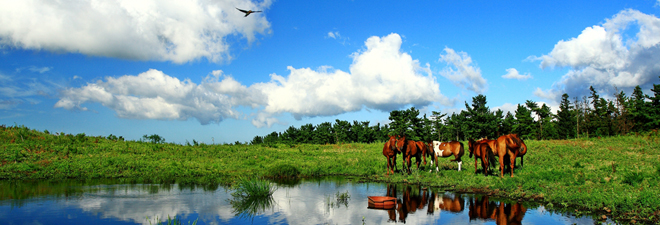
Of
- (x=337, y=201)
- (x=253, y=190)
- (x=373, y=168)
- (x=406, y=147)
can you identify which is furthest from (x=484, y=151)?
(x=253, y=190)

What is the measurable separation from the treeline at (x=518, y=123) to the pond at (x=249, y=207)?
37579 mm

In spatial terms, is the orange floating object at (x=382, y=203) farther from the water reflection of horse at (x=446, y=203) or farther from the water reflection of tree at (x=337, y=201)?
the water reflection of horse at (x=446, y=203)

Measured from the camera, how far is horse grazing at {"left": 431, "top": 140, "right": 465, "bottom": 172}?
17.0m

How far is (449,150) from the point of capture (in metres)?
17.6

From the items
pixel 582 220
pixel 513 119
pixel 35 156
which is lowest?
pixel 582 220

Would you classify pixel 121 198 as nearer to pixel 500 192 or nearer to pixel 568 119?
pixel 500 192

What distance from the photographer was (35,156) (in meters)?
18.1

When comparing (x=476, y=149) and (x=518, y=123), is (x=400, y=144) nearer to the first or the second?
(x=476, y=149)

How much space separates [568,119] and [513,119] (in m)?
20.1

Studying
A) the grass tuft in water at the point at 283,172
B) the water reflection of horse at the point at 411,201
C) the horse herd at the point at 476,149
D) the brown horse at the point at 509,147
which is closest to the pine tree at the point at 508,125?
the horse herd at the point at 476,149

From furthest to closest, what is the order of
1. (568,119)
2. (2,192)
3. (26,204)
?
(568,119)
(2,192)
(26,204)

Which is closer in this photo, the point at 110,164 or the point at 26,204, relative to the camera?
the point at 26,204

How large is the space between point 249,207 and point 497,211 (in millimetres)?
6898

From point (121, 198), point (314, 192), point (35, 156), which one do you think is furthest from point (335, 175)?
point (35, 156)
